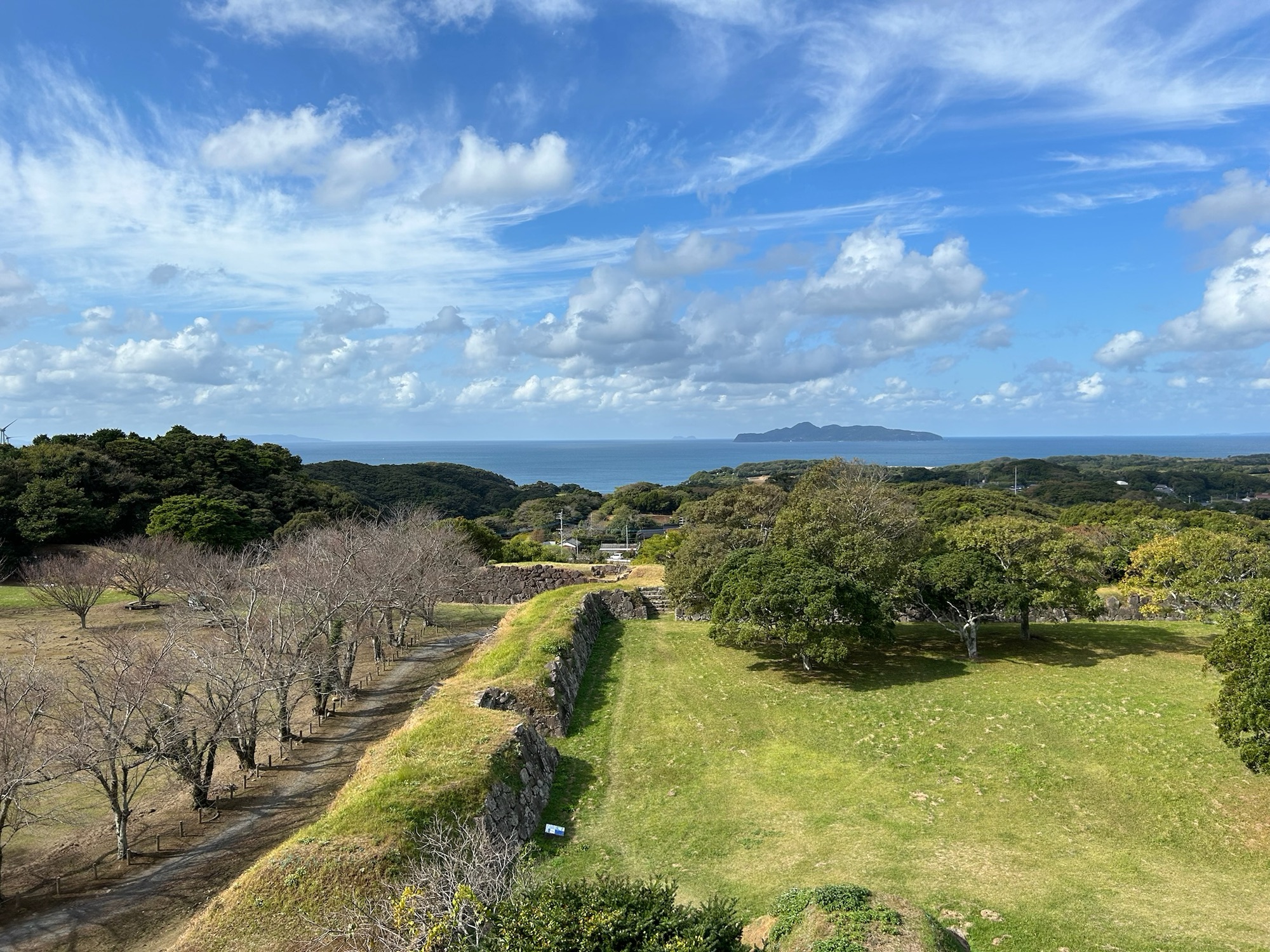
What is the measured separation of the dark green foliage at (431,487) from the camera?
9219 centimetres

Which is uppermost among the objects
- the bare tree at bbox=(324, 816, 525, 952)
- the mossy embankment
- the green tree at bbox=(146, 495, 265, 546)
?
the green tree at bbox=(146, 495, 265, 546)

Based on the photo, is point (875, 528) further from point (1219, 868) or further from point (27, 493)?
point (27, 493)

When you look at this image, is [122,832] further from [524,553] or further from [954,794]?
[524,553]

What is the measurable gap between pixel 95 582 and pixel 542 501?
67.5 metres

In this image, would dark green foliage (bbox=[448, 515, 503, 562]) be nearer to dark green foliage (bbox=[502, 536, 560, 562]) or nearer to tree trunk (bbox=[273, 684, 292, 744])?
dark green foliage (bbox=[502, 536, 560, 562])

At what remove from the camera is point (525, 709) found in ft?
57.6

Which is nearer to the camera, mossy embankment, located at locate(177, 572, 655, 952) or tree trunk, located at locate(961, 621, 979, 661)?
mossy embankment, located at locate(177, 572, 655, 952)

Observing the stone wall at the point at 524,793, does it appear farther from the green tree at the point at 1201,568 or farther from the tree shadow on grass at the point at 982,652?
the green tree at the point at 1201,568

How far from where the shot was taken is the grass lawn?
31.6 feet

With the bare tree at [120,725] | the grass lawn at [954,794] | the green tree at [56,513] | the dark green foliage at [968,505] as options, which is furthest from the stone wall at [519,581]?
the bare tree at [120,725]

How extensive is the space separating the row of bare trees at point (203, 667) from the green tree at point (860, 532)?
15.7 m

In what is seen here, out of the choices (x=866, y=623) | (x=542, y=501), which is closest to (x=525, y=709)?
(x=866, y=623)

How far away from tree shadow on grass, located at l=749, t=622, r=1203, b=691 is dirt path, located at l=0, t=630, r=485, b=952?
12.7 metres

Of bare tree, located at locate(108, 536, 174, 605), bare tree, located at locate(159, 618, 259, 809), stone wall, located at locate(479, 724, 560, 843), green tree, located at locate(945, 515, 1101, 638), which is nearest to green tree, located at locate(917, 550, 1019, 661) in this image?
green tree, located at locate(945, 515, 1101, 638)
